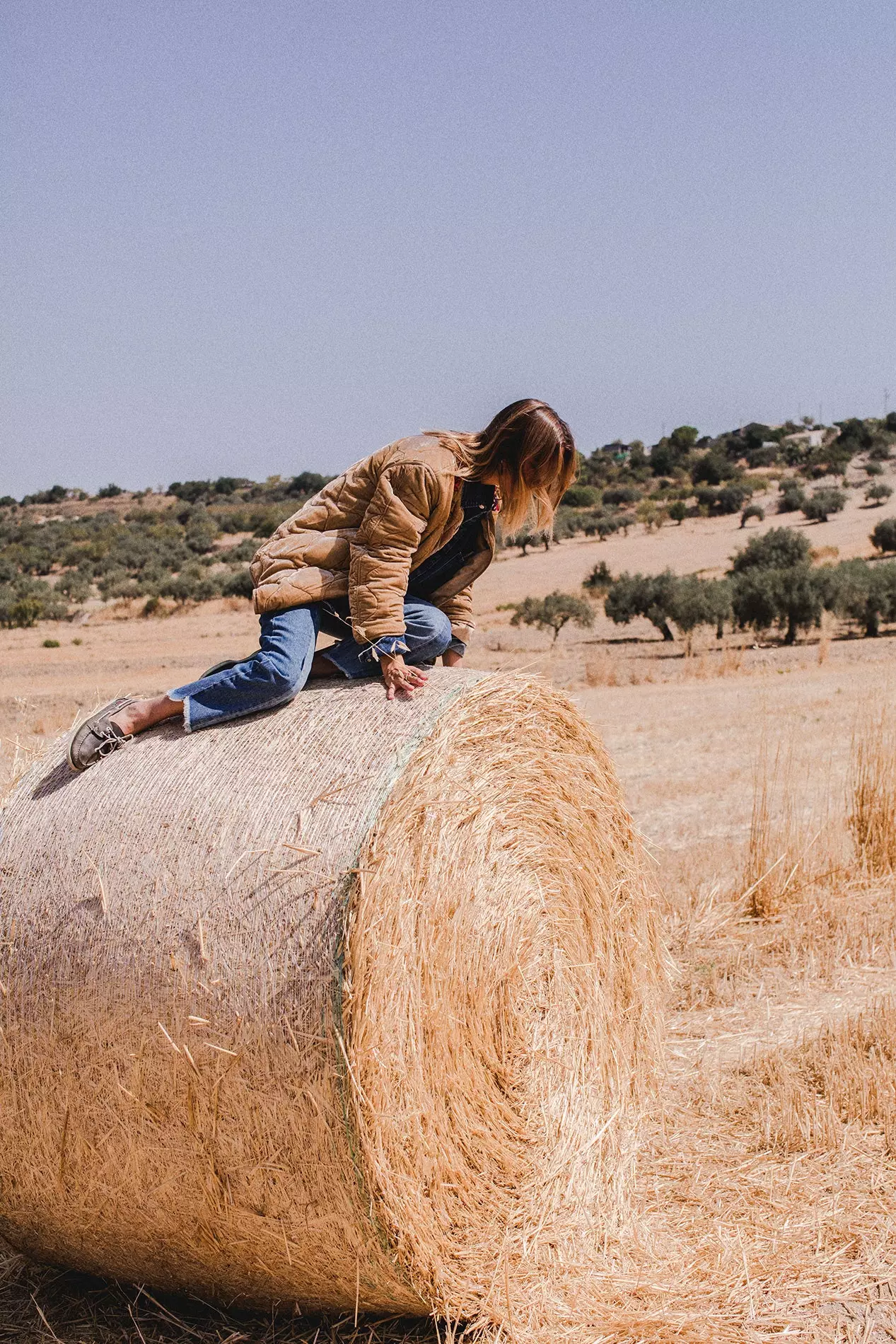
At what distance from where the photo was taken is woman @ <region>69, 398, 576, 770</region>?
4.02 m

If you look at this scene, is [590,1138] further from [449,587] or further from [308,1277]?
[449,587]

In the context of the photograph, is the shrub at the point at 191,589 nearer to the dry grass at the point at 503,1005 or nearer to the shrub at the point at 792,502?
the shrub at the point at 792,502

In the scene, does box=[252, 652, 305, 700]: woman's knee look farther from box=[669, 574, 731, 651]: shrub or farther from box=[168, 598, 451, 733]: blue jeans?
box=[669, 574, 731, 651]: shrub

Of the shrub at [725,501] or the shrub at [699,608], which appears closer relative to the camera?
the shrub at [699,608]

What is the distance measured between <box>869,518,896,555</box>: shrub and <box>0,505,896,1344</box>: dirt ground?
20827mm

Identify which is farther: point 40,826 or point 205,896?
point 40,826

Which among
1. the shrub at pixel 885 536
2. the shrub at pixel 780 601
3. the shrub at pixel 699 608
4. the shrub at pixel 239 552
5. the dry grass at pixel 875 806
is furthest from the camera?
the shrub at pixel 239 552

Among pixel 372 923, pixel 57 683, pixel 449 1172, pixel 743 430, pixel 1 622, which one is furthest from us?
pixel 743 430

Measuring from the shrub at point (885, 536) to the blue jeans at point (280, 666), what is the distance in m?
31.7

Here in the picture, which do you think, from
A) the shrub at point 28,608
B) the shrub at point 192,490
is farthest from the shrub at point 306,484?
the shrub at point 28,608

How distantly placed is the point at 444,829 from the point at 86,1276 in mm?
1910

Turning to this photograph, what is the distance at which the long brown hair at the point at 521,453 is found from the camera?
13.7ft

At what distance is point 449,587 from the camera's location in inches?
187

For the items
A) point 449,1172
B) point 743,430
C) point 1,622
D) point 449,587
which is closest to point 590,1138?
point 449,1172
